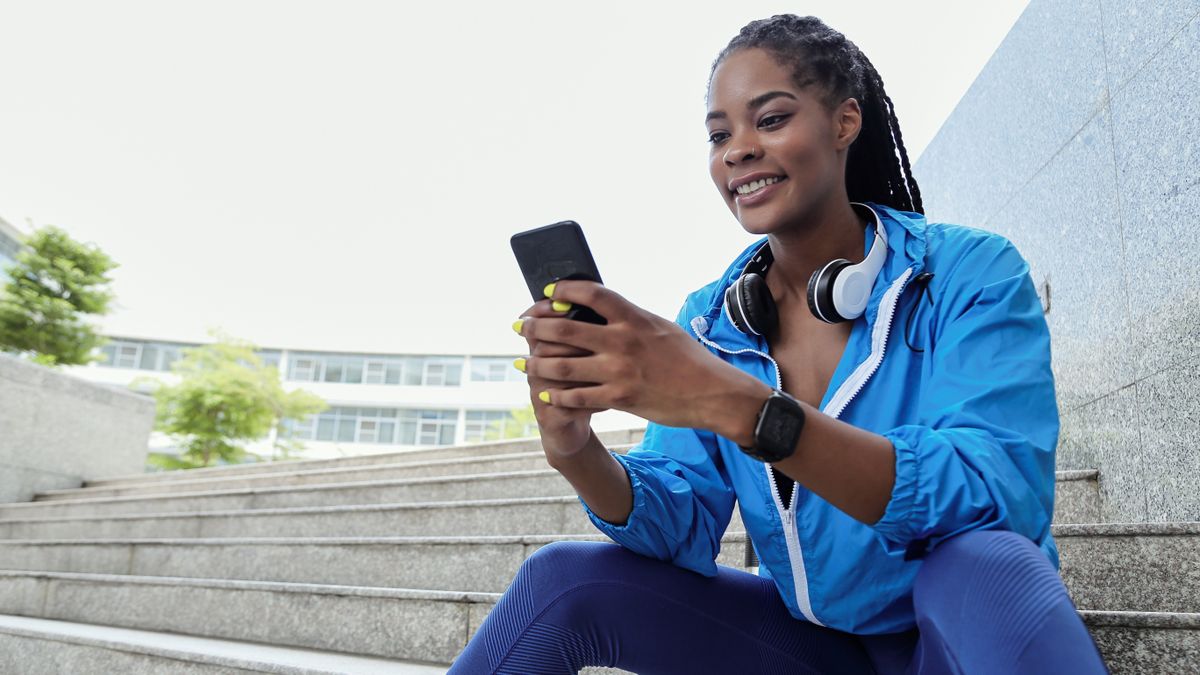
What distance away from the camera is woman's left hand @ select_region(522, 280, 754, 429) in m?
0.95

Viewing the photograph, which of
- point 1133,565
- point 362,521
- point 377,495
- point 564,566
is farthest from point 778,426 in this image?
point 377,495

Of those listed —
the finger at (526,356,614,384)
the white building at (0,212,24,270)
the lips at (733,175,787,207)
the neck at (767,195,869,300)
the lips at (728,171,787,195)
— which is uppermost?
the white building at (0,212,24,270)

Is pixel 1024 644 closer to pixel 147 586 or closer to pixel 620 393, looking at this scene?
pixel 620 393

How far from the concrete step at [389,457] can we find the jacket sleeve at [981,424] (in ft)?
14.5

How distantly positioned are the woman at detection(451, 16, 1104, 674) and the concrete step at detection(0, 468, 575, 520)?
252 centimetres

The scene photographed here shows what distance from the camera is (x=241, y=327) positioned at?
121 ft

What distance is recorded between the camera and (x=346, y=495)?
16.0 ft

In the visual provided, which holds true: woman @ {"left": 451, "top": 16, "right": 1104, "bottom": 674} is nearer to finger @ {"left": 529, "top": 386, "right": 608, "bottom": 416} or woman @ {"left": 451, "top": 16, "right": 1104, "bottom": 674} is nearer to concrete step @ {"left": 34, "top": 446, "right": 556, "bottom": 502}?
finger @ {"left": 529, "top": 386, "right": 608, "bottom": 416}

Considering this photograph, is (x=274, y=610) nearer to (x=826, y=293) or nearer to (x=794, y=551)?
(x=794, y=551)

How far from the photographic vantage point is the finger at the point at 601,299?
3.13ft

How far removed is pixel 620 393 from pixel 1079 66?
2859 millimetres

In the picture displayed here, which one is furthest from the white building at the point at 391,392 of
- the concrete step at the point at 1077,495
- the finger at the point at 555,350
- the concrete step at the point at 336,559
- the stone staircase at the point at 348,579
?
the finger at the point at 555,350

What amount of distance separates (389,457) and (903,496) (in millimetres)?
6505

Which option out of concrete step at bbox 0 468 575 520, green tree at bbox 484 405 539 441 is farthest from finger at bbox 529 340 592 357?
green tree at bbox 484 405 539 441
